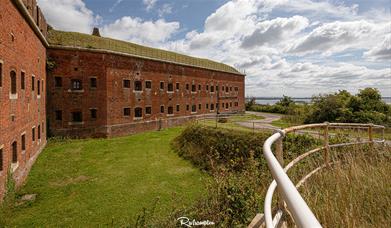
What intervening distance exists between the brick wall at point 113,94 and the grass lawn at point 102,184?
2.50 meters

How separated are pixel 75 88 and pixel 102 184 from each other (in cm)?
1207

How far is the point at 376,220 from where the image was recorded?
2.60 meters

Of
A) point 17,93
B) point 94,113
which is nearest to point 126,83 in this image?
point 94,113

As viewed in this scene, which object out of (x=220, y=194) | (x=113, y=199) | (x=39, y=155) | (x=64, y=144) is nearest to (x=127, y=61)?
(x=64, y=144)

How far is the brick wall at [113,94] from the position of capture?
2069cm

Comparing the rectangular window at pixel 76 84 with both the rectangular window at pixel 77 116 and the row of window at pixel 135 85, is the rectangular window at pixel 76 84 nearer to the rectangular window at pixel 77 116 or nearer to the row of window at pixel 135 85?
the row of window at pixel 135 85

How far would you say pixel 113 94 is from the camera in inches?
908

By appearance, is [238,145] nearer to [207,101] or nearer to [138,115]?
[138,115]

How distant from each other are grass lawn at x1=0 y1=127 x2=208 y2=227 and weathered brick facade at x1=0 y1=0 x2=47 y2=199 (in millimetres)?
1331

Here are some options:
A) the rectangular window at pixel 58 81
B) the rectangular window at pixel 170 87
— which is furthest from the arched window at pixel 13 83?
the rectangular window at pixel 170 87

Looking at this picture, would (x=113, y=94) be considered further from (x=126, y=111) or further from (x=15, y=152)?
(x=15, y=152)

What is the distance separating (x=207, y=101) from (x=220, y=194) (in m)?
31.3

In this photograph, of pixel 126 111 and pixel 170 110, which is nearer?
pixel 126 111

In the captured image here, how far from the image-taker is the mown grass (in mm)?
2551
